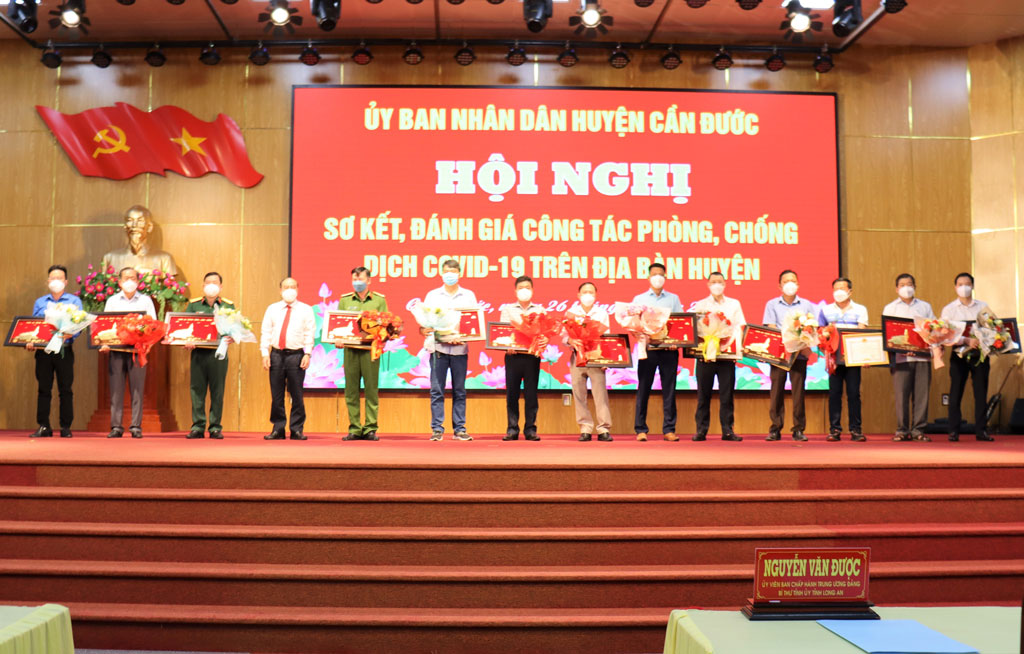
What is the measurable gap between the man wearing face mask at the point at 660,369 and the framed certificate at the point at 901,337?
186cm

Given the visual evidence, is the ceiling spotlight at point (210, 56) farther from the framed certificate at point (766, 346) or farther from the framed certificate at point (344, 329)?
the framed certificate at point (766, 346)

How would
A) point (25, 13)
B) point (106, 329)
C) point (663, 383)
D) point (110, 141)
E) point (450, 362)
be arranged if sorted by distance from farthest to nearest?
point (110, 141), point (25, 13), point (663, 383), point (450, 362), point (106, 329)

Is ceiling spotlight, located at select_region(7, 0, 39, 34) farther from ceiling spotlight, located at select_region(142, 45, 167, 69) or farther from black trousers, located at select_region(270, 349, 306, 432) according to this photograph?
black trousers, located at select_region(270, 349, 306, 432)

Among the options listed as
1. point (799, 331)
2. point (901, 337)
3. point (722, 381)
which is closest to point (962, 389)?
point (901, 337)

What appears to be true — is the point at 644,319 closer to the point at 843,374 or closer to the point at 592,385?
the point at 592,385

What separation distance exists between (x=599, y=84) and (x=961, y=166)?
4.21 meters

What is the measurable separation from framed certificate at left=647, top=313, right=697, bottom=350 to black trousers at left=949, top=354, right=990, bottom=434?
8.06 feet

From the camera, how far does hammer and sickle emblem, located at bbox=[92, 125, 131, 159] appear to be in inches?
362

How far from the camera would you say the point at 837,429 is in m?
7.91

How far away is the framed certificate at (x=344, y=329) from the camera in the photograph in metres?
7.31

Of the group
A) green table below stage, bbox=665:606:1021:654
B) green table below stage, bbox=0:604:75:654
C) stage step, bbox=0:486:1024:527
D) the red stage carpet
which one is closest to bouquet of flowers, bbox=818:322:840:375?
the red stage carpet

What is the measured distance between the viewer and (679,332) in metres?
7.46

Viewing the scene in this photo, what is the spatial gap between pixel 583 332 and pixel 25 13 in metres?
6.32

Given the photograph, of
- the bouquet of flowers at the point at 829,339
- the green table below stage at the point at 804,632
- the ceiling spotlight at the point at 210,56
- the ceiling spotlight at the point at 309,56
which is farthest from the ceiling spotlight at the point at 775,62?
the green table below stage at the point at 804,632
